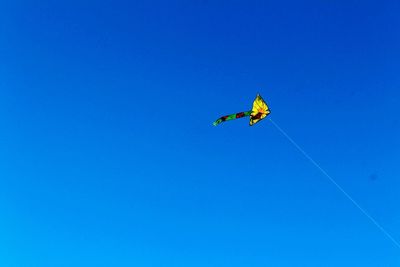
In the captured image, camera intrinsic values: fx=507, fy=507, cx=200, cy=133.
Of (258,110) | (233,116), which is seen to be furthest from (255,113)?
(233,116)

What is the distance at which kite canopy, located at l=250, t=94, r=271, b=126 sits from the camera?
35.5 meters

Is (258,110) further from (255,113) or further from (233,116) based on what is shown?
(233,116)

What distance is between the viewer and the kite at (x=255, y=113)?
117 ft

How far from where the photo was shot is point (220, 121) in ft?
119

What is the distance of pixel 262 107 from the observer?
35594 mm

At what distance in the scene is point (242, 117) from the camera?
36531 mm

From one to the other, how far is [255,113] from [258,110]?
1.16 ft

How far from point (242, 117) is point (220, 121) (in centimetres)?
163

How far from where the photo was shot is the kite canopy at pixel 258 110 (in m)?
35.5

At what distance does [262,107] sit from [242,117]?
176 centimetres

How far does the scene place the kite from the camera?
35562mm

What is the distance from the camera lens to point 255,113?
1420 inches
